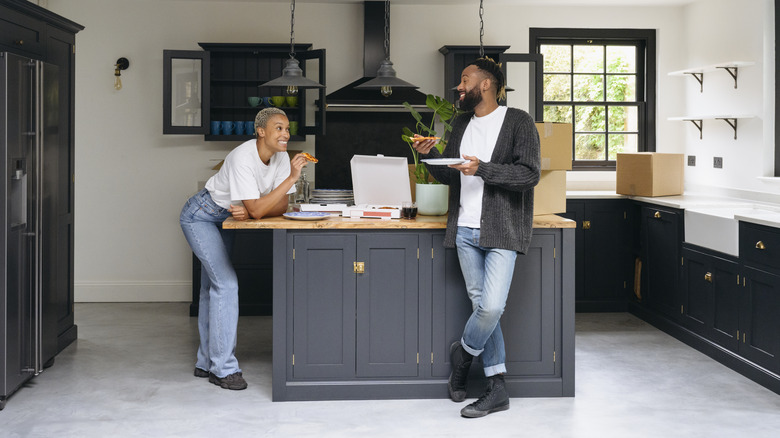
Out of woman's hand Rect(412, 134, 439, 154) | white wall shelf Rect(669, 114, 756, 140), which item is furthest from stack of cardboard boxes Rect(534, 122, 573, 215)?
white wall shelf Rect(669, 114, 756, 140)

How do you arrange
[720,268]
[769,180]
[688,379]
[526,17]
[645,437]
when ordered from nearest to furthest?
[645,437] → [688,379] → [720,268] → [769,180] → [526,17]

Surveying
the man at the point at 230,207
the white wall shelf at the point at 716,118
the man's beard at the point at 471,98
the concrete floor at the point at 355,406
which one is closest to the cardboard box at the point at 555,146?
the man's beard at the point at 471,98

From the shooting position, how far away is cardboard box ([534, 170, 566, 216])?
4.23 m

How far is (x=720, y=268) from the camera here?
15.7 ft

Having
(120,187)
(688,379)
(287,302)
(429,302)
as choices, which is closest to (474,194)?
(429,302)

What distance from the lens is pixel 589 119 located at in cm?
712

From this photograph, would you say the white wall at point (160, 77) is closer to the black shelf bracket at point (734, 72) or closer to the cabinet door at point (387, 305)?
the black shelf bracket at point (734, 72)

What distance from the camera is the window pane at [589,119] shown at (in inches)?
280

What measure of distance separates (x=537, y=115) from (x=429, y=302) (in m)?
3.11

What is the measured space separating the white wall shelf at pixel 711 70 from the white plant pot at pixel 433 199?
2.79 m

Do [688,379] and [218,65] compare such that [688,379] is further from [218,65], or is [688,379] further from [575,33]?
[218,65]

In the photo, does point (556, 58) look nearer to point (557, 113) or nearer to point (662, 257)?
point (557, 113)

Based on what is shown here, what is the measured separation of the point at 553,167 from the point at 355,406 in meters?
1.62

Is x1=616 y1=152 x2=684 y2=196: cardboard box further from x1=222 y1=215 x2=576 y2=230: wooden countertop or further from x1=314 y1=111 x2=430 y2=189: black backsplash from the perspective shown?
x1=222 y1=215 x2=576 y2=230: wooden countertop
